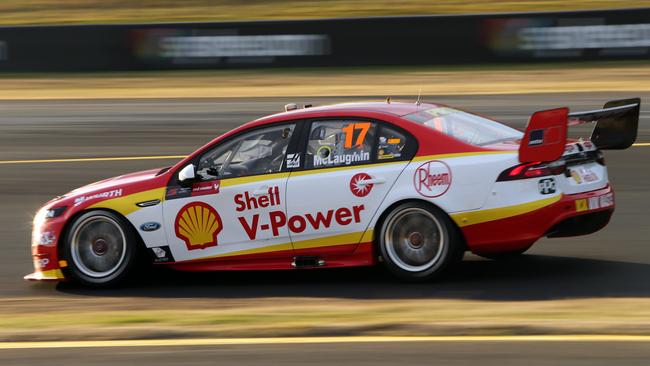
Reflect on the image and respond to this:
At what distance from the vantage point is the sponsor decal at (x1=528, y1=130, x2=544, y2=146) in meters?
8.01

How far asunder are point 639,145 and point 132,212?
8.41m

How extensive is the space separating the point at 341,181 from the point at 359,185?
146mm

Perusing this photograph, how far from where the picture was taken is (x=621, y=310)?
7.17 m

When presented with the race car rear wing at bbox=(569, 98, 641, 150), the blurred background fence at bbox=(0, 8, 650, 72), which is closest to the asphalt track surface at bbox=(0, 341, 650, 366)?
the race car rear wing at bbox=(569, 98, 641, 150)

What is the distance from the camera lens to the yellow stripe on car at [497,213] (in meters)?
7.99

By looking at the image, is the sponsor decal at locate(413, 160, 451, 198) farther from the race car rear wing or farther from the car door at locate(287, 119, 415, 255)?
the race car rear wing

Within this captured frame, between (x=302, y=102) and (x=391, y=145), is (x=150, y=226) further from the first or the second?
(x=302, y=102)

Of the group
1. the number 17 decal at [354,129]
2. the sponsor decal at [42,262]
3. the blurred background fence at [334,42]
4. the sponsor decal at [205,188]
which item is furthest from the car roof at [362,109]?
the blurred background fence at [334,42]

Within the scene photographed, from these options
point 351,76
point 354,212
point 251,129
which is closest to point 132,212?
point 251,129

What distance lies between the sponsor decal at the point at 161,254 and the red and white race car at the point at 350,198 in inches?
0.6

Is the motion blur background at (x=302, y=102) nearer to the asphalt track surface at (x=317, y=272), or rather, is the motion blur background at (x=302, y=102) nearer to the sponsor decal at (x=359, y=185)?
the asphalt track surface at (x=317, y=272)

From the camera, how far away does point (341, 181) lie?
8367 mm

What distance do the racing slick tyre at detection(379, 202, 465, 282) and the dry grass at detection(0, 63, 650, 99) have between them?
13646 mm

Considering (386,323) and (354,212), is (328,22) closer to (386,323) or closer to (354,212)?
(354,212)
